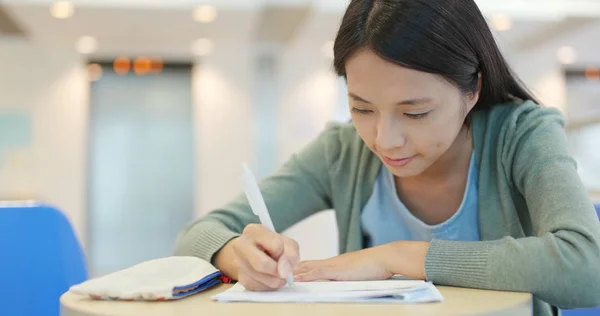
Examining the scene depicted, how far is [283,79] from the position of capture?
688 centimetres

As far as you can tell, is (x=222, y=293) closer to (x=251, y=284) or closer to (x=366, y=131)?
(x=251, y=284)

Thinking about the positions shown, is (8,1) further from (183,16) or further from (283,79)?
(283,79)

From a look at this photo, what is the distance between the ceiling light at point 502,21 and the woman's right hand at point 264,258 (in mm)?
5383

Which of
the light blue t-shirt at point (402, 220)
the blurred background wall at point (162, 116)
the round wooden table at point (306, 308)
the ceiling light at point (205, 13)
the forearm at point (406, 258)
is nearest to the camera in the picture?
the round wooden table at point (306, 308)

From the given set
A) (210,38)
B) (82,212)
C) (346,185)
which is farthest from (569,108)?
(346,185)

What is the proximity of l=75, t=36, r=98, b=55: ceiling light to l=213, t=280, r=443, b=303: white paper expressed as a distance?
5.97 m

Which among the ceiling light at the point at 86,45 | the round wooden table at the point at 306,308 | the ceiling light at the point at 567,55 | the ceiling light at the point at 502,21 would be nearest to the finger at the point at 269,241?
the round wooden table at the point at 306,308

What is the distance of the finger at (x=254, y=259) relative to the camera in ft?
2.66

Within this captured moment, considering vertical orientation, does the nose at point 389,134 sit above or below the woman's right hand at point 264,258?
above

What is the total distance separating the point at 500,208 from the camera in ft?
3.73

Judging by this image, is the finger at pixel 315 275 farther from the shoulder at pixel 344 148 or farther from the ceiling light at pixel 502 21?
the ceiling light at pixel 502 21

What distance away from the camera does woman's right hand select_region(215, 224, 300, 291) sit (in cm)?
81

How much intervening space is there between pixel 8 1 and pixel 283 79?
280cm

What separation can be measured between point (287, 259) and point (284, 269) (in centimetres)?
2
